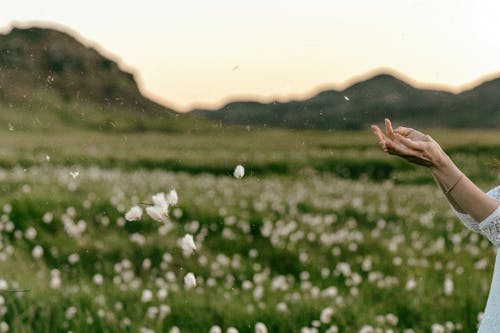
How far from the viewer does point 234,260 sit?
746 cm

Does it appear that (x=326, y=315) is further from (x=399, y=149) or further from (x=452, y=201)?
(x=399, y=149)

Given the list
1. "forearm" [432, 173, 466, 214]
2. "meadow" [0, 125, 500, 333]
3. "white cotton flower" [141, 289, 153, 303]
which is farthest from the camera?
"white cotton flower" [141, 289, 153, 303]

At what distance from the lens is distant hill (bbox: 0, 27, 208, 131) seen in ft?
248

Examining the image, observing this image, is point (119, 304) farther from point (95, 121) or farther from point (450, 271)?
point (95, 121)

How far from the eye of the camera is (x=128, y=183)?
12.4m

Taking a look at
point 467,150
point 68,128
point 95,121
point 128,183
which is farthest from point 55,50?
point 128,183

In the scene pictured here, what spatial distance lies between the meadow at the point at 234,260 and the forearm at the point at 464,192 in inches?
94.0

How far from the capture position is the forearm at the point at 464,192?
2.79 metres

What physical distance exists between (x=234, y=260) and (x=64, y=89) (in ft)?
346

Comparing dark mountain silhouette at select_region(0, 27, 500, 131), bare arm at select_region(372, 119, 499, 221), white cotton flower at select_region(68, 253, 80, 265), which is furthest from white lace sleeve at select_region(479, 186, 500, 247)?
dark mountain silhouette at select_region(0, 27, 500, 131)

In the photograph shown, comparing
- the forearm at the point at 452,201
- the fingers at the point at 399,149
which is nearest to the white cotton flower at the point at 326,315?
the forearm at the point at 452,201

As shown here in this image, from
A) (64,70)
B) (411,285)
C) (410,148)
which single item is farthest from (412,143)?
(64,70)

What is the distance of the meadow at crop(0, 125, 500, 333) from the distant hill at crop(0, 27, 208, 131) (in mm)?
49517

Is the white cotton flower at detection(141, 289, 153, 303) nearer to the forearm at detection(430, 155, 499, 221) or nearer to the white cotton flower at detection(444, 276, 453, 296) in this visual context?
the white cotton flower at detection(444, 276, 453, 296)
